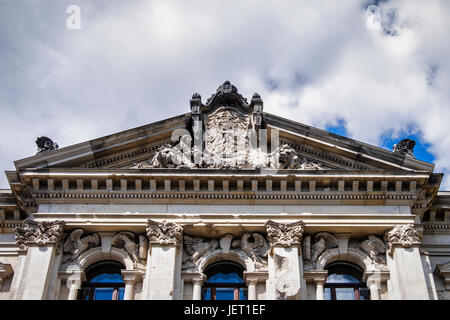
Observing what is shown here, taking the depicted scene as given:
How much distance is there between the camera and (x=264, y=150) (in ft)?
82.1

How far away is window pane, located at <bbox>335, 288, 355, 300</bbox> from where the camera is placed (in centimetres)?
2247

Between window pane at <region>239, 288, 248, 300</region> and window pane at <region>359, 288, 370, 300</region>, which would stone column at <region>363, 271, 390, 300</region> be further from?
window pane at <region>239, 288, 248, 300</region>

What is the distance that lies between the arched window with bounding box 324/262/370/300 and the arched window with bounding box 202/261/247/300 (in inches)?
98.5

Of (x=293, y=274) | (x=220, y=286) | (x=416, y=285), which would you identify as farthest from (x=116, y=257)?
(x=416, y=285)

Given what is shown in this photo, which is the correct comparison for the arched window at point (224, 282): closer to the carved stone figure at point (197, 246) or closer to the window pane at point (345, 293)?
the carved stone figure at point (197, 246)

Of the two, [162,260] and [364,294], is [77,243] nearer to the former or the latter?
[162,260]

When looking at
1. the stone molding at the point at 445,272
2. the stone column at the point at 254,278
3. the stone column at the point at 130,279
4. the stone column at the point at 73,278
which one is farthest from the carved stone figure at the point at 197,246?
the stone molding at the point at 445,272

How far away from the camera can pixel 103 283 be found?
22875 millimetres

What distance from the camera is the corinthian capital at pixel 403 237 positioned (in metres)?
22.4

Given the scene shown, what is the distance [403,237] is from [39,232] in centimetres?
1059

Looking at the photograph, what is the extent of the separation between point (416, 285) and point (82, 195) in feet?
33.3

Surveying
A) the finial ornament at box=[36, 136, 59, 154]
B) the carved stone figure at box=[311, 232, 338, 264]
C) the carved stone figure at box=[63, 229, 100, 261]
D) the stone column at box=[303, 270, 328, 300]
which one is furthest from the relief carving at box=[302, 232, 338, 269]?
the finial ornament at box=[36, 136, 59, 154]

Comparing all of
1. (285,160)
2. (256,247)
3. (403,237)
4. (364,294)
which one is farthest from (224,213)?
(403,237)
